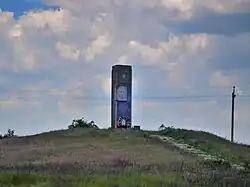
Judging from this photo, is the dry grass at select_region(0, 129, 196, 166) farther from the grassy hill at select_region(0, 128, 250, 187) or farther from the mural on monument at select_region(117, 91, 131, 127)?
the mural on monument at select_region(117, 91, 131, 127)

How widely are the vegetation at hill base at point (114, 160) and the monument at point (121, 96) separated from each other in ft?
5.70

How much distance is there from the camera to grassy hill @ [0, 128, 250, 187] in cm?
2258

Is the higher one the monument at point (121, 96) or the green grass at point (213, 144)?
the monument at point (121, 96)

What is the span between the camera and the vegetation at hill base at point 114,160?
74.0 ft

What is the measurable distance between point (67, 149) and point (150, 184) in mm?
16533

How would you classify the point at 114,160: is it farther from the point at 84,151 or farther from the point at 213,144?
the point at 213,144

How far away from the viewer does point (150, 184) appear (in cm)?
2236

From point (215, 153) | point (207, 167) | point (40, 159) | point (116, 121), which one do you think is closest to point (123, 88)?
point (116, 121)

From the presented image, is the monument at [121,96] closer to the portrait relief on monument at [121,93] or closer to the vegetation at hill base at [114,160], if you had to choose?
the portrait relief on monument at [121,93]

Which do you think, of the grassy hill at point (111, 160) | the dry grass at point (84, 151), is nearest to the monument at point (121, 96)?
the grassy hill at point (111, 160)

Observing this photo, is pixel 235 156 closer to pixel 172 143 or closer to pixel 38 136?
pixel 172 143

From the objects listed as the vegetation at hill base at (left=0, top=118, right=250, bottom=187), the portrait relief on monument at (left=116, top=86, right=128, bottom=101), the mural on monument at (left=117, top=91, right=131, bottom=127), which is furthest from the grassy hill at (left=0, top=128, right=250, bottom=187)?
the portrait relief on monument at (left=116, top=86, right=128, bottom=101)

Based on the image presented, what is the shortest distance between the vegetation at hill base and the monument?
174cm

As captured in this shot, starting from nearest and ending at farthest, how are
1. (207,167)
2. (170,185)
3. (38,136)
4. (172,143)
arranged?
1. (170,185)
2. (207,167)
3. (172,143)
4. (38,136)
